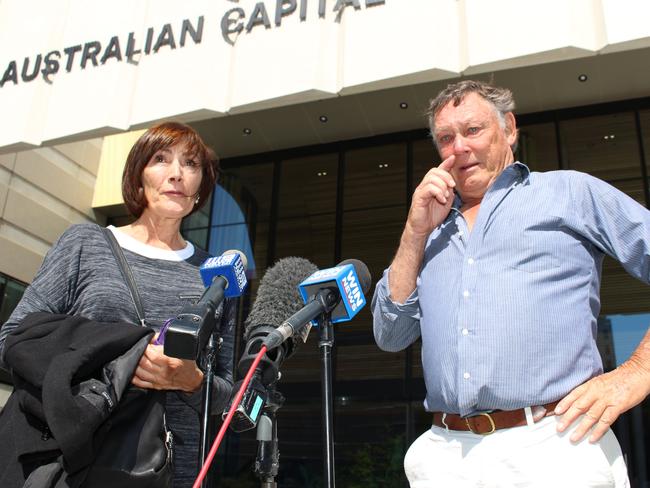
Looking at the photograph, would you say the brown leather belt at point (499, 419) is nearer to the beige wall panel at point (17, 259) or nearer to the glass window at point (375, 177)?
the glass window at point (375, 177)

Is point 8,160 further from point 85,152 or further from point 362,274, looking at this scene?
point 362,274

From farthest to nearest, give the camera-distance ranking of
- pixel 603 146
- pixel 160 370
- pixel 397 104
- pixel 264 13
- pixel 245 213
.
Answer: pixel 245 213
pixel 397 104
pixel 603 146
pixel 264 13
pixel 160 370

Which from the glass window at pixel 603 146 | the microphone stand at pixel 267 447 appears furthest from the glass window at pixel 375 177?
the microphone stand at pixel 267 447

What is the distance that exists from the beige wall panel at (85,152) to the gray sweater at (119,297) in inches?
338

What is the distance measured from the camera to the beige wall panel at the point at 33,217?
913 cm

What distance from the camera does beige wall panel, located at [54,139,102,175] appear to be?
33.2 ft

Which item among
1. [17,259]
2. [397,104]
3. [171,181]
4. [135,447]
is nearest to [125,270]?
[171,181]

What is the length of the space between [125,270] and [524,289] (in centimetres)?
133

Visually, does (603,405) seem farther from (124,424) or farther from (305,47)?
(305,47)

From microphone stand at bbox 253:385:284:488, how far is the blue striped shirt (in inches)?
22.9

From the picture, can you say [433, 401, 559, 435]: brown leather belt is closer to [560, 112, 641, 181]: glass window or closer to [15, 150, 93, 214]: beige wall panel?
[560, 112, 641, 181]: glass window

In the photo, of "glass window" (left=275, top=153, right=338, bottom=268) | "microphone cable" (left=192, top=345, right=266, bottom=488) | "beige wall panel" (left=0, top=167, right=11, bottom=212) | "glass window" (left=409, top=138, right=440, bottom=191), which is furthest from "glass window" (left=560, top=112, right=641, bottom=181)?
"beige wall panel" (left=0, top=167, right=11, bottom=212)

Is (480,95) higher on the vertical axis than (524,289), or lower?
higher

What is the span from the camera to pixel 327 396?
158 centimetres
